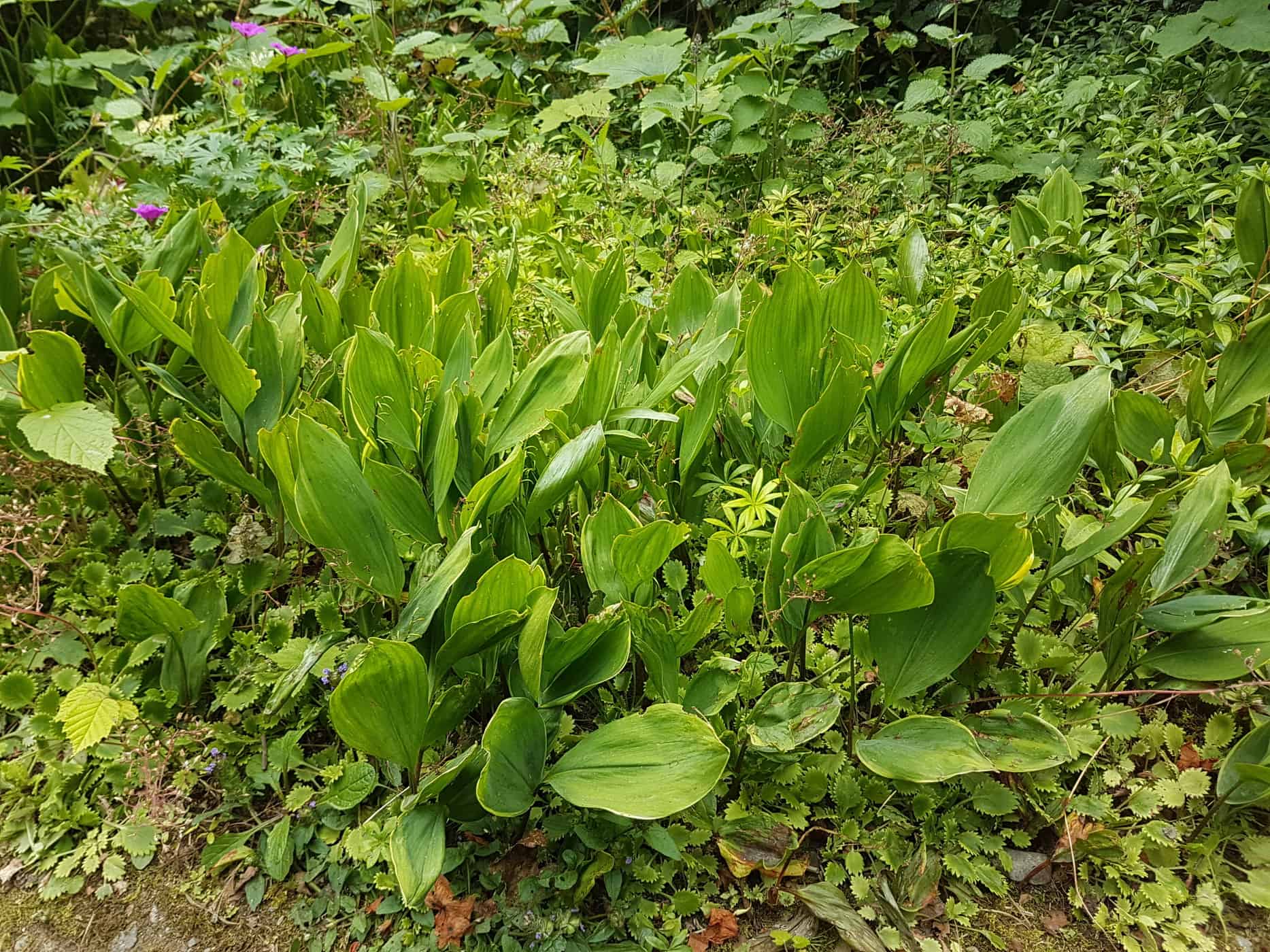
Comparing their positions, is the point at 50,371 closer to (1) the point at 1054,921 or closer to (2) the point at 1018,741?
(2) the point at 1018,741

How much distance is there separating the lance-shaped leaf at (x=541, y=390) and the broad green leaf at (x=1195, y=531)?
101 centimetres

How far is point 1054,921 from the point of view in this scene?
1.25m

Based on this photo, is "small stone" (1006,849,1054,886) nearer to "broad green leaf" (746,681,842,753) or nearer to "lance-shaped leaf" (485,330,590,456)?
"broad green leaf" (746,681,842,753)

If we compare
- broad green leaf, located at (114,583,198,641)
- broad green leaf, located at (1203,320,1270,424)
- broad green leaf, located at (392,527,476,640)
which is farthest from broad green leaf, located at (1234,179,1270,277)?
broad green leaf, located at (114,583,198,641)

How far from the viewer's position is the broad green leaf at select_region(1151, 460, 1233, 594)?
1.29 m

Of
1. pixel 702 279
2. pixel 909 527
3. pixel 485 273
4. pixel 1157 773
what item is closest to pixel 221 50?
pixel 485 273

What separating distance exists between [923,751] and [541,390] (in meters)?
0.85

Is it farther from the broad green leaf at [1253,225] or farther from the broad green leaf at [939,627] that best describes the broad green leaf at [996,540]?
the broad green leaf at [1253,225]

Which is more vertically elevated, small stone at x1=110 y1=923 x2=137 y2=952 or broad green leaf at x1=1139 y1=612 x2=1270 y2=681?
broad green leaf at x1=1139 y1=612 x2=1270 y2=681

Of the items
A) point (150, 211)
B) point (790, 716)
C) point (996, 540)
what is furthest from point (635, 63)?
point (790, 716)

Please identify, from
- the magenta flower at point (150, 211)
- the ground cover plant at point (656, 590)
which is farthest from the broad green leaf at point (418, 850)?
the magenta flower at point (150, 211)

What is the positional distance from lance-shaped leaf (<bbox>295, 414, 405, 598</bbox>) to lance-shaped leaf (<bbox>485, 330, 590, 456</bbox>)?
260 mm

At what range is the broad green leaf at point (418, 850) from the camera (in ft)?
3.34

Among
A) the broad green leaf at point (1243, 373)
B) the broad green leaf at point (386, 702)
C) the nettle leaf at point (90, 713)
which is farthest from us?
the broad green leaf at point (1243, 373)
